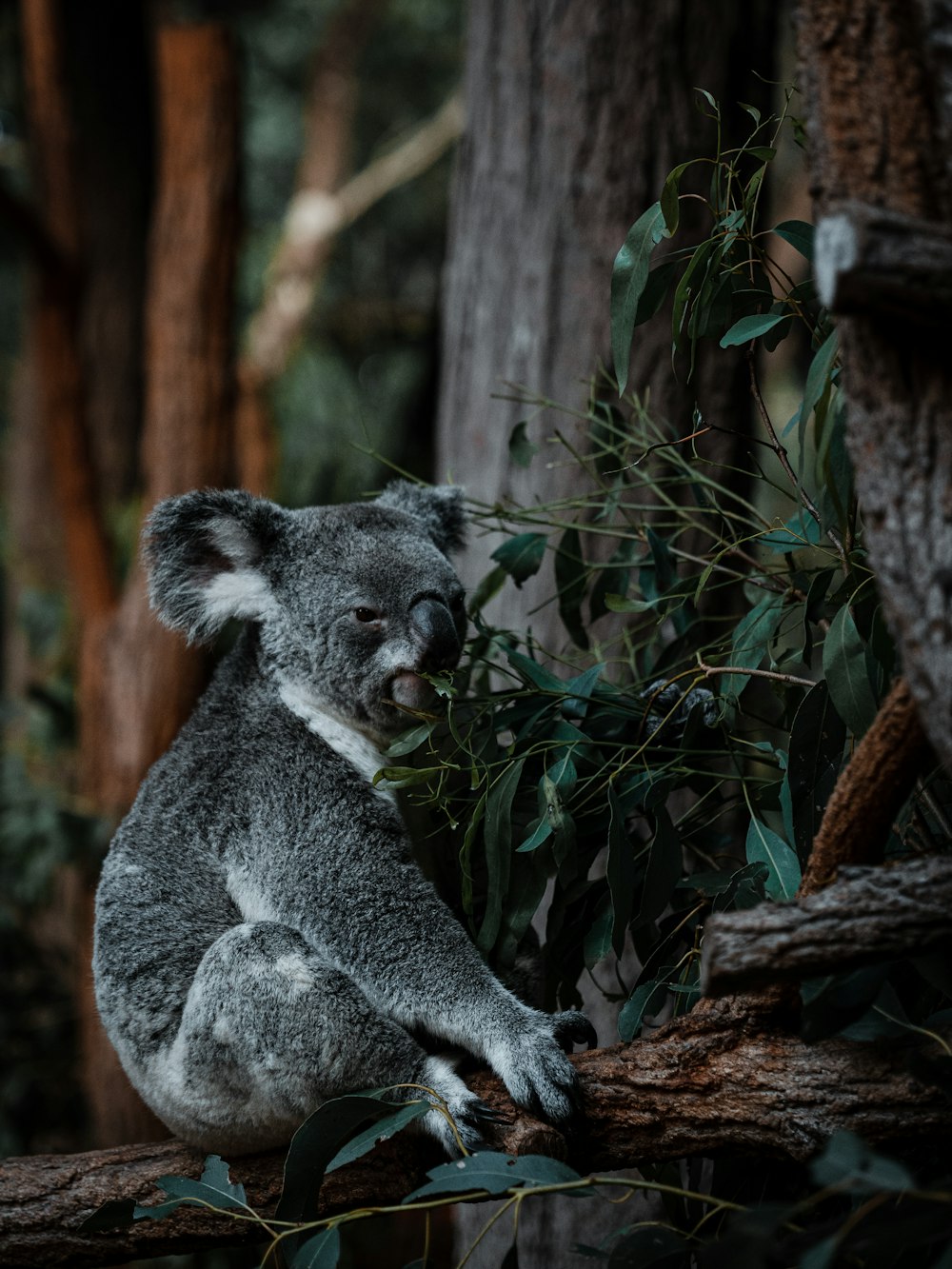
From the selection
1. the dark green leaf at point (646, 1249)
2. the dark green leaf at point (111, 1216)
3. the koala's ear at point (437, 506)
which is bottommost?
the dark green leaf at point (111, 1216)

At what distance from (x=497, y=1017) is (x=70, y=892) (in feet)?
13.9

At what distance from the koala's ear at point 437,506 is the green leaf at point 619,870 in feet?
3.11

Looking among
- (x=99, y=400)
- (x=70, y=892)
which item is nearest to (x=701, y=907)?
(x=70, y=892)

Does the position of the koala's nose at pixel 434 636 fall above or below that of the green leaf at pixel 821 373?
below

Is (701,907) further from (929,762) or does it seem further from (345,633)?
(345,633)

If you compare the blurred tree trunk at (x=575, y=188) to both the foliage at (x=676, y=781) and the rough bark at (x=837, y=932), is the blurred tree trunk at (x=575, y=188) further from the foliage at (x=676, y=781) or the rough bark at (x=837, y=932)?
the rough bark at (x=837, y=932)

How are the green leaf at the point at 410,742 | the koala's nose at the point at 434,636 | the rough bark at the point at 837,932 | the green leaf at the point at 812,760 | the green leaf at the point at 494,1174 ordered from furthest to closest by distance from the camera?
1. the koala's nose at the point at 434,636
2. the green leaf at the point at 410,742
3. the green leaf at the point at 812,760
4. the green leaf at the point at 494,1174
5. the rough bark at the point at 837,932

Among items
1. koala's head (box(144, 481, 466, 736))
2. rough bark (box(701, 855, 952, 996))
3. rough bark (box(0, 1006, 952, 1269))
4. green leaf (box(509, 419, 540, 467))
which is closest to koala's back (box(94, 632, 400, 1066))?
koala's head (box(144, 481, 466, 736))

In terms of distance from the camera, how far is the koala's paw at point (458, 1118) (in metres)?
1.69

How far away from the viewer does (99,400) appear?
622cm

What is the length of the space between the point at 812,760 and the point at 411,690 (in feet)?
2.49

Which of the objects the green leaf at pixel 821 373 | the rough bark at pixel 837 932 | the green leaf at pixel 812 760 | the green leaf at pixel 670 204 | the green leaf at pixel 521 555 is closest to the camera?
the rough bark at pixel 837 932

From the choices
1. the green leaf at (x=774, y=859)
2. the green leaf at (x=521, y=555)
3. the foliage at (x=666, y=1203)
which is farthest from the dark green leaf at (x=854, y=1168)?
the green leaf at (x=521, y=555)

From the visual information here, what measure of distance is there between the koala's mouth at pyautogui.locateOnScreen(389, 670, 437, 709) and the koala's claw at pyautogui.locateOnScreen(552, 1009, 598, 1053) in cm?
62
